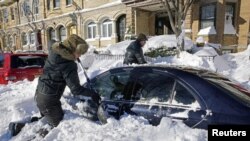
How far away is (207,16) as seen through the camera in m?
14.6

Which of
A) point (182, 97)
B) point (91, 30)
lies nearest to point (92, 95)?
point (182, 97)

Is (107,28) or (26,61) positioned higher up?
(107,28)

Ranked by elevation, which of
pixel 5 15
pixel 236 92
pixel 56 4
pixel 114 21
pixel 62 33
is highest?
pixel 5 15

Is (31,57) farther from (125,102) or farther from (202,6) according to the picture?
(202,6)

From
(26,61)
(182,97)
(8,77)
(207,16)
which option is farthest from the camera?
(207,16)

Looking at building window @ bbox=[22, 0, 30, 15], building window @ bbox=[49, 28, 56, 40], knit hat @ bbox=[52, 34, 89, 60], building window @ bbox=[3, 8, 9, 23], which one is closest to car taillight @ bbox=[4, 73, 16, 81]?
knit hat @ bbox=[52, 34, 89, 60]

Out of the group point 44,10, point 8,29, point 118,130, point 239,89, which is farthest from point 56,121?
point 8,29

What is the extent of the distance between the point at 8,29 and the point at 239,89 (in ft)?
122

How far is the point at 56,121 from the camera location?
3604 mm

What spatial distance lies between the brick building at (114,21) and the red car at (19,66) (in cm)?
81

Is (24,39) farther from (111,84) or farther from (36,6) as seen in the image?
(111,84)

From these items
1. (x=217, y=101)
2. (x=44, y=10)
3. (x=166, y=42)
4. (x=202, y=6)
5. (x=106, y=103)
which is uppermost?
(x=44, y=10)

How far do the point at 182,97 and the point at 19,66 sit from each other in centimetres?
624

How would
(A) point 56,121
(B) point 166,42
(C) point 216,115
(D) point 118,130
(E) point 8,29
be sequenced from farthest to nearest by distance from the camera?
(E) point 8,29 < (B) point 166,42 < (A) point 56,121 < (D) point 118,130 < (C) point 216,115
